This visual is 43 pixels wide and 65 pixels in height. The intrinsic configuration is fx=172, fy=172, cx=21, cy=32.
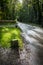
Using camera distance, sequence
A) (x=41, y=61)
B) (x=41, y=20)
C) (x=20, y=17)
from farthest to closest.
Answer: (x=20, y=17), (x=41, y=20), (x=41, y=61)

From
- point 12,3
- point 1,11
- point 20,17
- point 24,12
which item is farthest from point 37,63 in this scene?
point 20,17

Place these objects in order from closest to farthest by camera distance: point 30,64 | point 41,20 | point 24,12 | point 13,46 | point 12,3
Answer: point 30,64 < point 13,46 < point 41,20 < point 12,3 < point 24,12

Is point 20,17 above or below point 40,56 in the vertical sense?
below

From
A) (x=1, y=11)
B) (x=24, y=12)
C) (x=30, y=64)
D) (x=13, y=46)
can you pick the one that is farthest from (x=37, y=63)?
(x=24, y=12)

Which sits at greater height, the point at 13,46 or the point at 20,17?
the point at 13,46

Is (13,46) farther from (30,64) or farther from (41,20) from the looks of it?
(41,20)

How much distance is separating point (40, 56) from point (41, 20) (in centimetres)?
3630

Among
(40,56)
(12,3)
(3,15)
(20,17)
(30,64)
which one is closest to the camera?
(30,64)

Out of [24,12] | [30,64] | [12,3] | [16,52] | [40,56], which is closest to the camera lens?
[30,64]

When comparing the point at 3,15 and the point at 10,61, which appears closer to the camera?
the point at 10,61

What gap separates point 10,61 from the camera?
28.4 feet

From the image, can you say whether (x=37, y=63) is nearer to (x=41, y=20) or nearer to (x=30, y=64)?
(x=30, y=64)

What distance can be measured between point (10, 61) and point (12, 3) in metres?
49.5

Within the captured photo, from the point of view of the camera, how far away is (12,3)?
56.8 m
